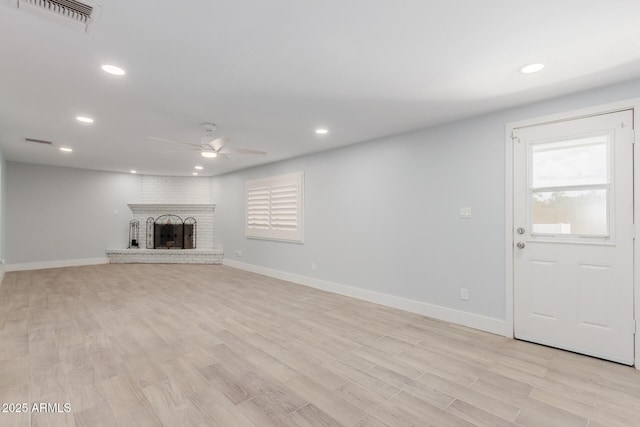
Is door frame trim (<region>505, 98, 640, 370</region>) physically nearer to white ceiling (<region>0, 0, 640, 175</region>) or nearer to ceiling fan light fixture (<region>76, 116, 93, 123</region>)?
white ceiling (<region>0, 0, 640, 175</region>)

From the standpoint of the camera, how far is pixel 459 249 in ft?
11.9

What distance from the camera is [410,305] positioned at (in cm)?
Answer: 405

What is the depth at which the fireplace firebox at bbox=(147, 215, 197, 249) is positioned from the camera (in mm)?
8492

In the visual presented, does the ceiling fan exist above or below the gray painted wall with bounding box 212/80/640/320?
above

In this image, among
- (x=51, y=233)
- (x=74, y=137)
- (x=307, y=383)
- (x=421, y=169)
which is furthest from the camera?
(x=51, y=233)

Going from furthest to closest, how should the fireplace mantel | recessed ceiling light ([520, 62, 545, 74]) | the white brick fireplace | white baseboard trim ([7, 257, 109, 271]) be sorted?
the fireplace mantel → the white brick fireplace → white baseboard trim ([7, 257, 109, 271]) → recessed ceiling light ([520, 62, 545, 74])

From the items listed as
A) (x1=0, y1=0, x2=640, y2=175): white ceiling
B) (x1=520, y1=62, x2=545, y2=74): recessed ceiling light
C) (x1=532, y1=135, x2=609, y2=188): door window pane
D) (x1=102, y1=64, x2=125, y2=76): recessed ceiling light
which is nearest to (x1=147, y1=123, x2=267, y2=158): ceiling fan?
(x1=0, y1=0, x2=640, y2=175): white ceiling

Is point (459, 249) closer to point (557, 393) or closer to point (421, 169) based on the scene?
point (421, 169)

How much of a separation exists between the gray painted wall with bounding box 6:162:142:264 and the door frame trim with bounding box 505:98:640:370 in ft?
28.8

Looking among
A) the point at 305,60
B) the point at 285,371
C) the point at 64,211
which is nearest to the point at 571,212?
the point at 305,60

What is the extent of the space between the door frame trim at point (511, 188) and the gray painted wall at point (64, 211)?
346 inches

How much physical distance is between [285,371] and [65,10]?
2814 millimetres

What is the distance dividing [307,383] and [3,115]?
4.52 meters

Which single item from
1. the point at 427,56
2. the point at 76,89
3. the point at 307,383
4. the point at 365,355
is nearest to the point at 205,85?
the point at 76,89
